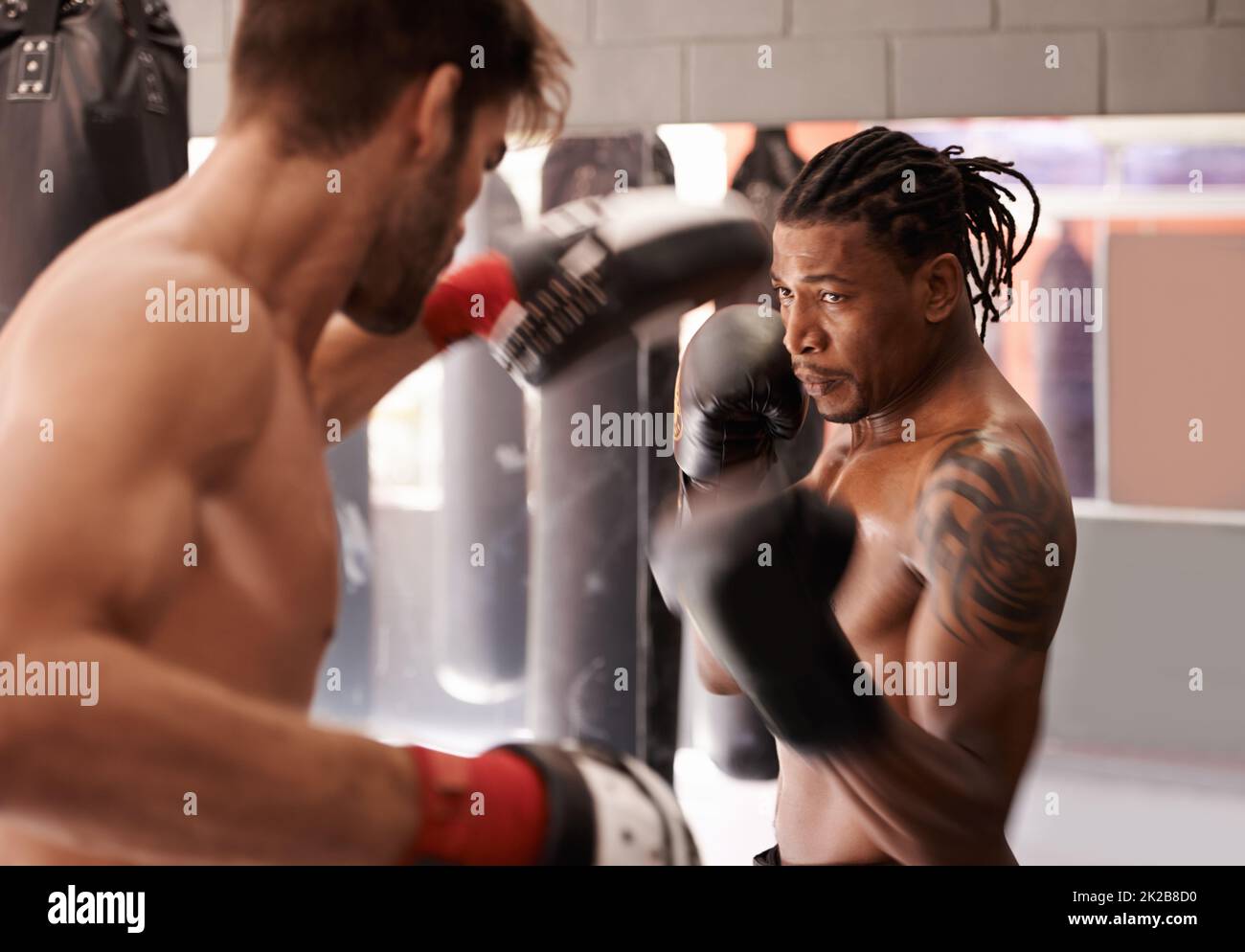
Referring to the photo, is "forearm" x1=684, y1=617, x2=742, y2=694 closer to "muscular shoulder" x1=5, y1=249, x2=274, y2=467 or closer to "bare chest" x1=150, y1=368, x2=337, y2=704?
"bare chest" x1=150, y1=368, x2=337, y2=704

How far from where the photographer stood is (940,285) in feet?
3.84

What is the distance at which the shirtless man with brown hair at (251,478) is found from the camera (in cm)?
71

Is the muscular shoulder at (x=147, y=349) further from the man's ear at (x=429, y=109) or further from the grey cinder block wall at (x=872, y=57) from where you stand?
the grey cinder block wall at (x=872, y=57)

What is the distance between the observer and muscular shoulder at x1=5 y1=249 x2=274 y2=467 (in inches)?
29.1

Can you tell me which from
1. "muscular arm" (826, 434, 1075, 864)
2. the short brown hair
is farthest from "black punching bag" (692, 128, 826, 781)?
the short brown hair

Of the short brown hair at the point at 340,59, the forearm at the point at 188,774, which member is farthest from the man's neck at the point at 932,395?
the forearm at the point at 188,774

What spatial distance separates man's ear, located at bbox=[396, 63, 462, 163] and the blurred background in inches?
16.4

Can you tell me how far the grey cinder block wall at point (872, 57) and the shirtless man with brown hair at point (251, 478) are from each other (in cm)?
52

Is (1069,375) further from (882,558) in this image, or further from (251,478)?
(251,478)

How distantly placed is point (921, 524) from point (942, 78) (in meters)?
0.67

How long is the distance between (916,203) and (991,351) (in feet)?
0.82

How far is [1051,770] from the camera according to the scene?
1.41 meters

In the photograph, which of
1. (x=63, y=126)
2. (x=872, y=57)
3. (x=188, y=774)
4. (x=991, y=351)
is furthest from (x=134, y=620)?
(x=872, y=57)

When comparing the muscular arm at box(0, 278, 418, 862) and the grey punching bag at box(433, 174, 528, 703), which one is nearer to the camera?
the muscular arm at box(0, 278, 418, 862)
